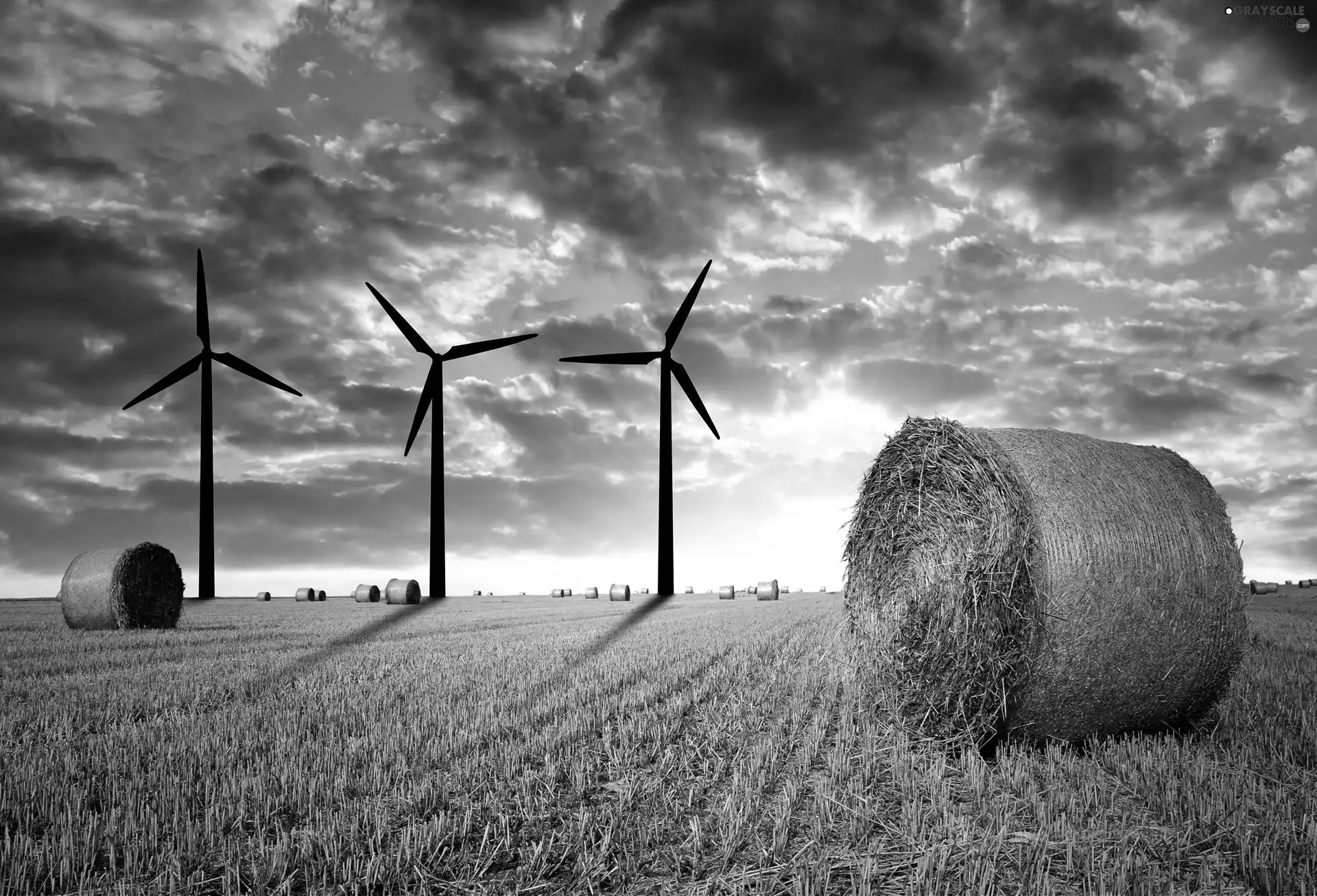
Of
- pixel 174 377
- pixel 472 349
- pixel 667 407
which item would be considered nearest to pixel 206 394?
pixel 174 377

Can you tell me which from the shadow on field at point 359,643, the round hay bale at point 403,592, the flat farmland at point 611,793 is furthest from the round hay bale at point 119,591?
the round hay bale at point 403,592

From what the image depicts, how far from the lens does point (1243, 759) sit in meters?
6.38

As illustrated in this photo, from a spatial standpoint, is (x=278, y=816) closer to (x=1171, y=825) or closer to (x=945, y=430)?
(x=1171, y=825)

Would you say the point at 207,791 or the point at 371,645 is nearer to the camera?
the point at 207,791

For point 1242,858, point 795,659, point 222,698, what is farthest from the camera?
point 795,659

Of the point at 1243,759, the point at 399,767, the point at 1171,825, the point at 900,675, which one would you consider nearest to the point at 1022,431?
the point at 900,675

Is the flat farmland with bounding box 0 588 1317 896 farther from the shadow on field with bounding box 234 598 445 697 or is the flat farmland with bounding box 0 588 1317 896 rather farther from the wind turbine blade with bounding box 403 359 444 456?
the wind turbine blade with bounding box 403 359 444 456

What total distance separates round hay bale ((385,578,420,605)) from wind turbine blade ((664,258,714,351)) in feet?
56.3

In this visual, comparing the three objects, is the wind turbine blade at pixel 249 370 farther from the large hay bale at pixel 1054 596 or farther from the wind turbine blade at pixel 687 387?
the large hay bale at pixel 1054 596

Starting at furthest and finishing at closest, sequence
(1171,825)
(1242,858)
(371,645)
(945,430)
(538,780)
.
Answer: (371,645) < (945,430) < (538,780) < (1171,825) < (1242,858)

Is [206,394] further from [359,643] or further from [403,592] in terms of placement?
[359,643]

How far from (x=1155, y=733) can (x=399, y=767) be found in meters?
6.76

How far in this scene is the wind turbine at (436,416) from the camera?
127ft

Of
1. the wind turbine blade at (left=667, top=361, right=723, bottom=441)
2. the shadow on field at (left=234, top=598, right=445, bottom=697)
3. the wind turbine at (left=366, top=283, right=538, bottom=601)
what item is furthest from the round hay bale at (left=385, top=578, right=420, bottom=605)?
the wind turbine blade at (left=667, top=361, right=723, bottom=441)
